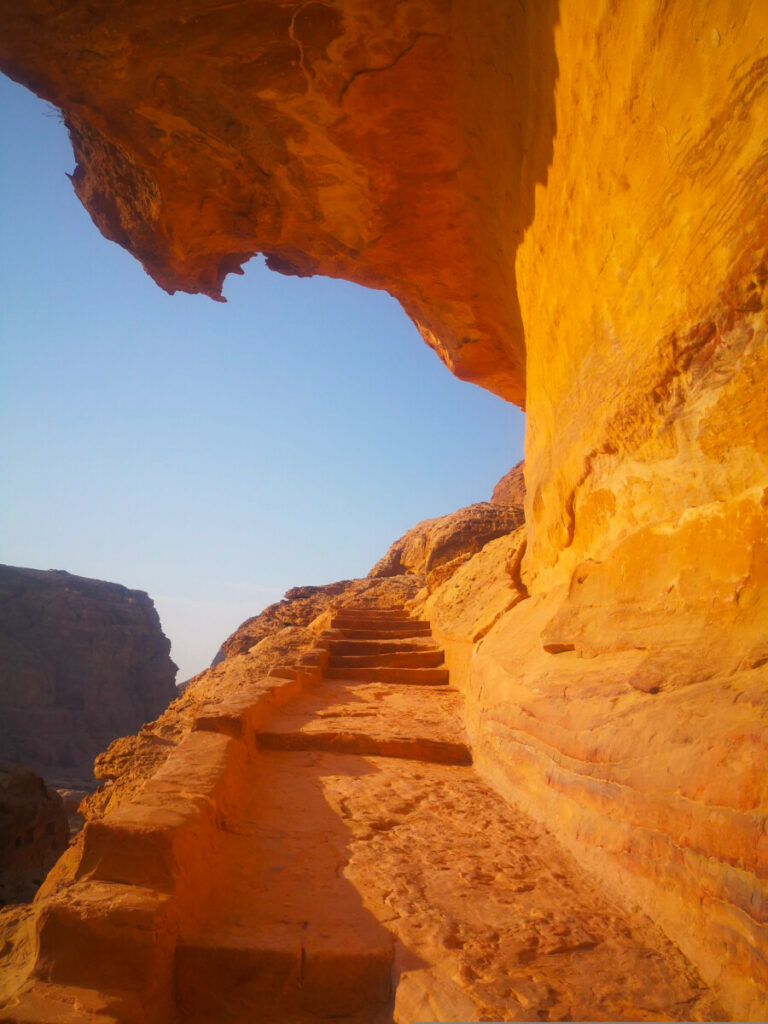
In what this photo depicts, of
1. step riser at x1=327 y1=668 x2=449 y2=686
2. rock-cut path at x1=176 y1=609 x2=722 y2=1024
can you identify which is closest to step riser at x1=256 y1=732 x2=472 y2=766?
rock-cut path at x1=176 y1=609 x2=722 y2=1024

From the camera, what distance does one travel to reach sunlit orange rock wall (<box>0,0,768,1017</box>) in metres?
1.82

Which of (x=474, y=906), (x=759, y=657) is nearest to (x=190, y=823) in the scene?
(x=474, y=906)

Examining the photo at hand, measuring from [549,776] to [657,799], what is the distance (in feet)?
2.90

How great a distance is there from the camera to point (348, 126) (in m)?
4.82

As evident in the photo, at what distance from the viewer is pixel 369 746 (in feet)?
13.3

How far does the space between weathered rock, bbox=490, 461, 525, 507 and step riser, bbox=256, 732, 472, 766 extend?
1477cm

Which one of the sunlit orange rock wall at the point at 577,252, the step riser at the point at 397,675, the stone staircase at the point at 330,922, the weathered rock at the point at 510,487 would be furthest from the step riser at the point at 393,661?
the weathered rock at the point at 510,487

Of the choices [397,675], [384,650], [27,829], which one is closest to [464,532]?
[384,650]

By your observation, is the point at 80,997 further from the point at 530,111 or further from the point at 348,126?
the point at 348,126

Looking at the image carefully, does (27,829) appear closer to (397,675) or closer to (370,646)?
(370,646)

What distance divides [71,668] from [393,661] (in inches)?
1218

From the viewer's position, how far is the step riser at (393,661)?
7285mm

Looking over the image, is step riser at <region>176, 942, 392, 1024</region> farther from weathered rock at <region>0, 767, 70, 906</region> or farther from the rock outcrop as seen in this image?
the rock outcrop

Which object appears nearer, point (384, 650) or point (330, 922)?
point (330, 922)
